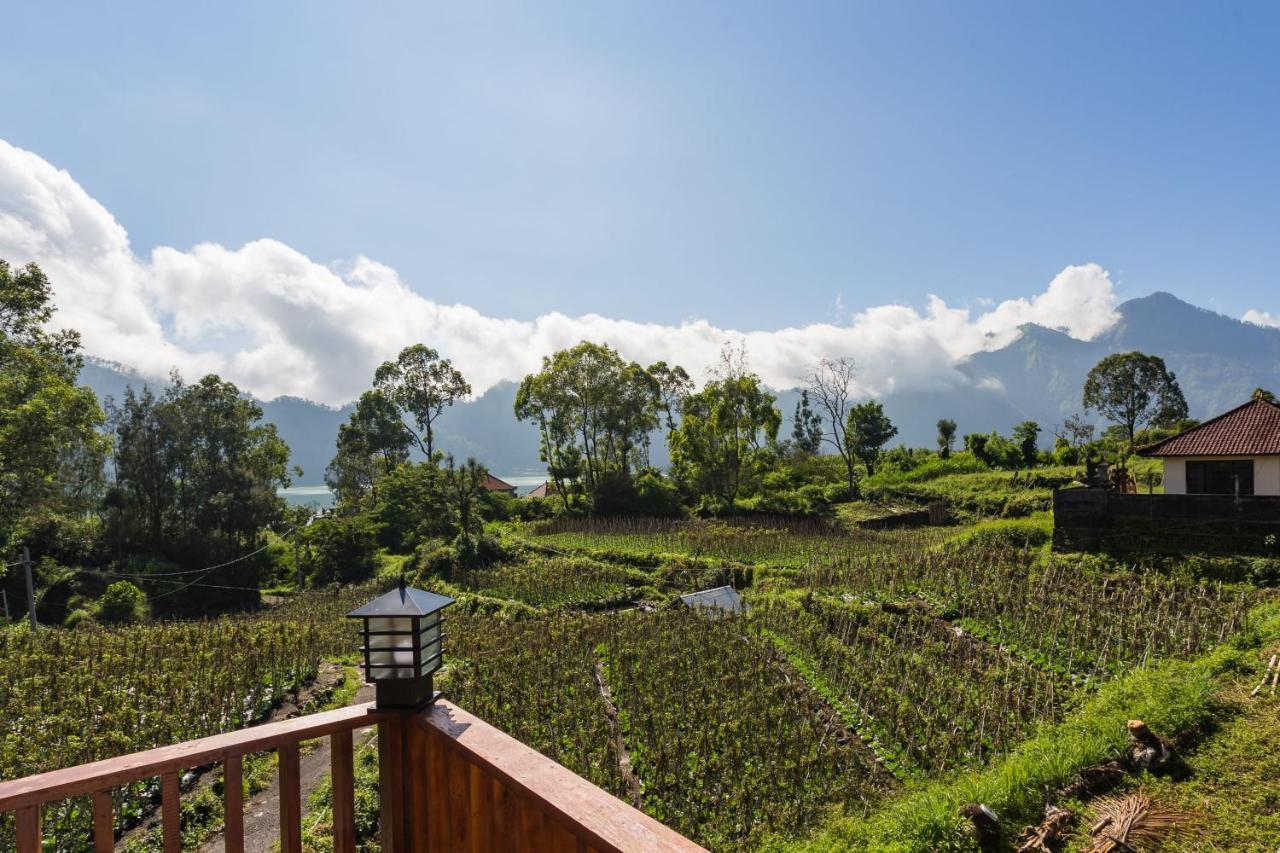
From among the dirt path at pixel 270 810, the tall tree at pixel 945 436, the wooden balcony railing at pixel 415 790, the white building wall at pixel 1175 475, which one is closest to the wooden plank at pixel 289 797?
the wooden balcony railing at pixel 415 790

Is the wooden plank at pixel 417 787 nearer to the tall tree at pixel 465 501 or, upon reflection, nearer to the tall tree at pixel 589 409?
the tall tree at pixel 465 501

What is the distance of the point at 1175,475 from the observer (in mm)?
14344

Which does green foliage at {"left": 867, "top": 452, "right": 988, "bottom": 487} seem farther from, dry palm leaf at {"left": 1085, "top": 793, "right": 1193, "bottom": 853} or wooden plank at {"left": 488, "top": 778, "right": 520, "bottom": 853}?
wooden plank at {"left": 488, "top": 778, "right": 520, "bottom": 853}

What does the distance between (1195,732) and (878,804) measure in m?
2.35

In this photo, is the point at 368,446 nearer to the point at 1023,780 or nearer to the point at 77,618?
the point at 77,618

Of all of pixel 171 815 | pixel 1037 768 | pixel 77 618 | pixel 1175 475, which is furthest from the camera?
pixel 77 618

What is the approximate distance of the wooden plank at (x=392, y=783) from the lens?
199cm

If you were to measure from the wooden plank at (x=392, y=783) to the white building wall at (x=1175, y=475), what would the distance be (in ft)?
57.0

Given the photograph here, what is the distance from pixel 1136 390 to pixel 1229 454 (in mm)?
19765

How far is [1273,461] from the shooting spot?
1284 centimetres

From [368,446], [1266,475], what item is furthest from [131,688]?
[368,446]

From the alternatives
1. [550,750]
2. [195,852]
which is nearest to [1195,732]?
[550,750]

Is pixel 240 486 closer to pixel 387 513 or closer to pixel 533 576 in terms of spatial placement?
pixel 387 513

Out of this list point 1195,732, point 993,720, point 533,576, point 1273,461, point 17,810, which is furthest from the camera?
point 533,576
